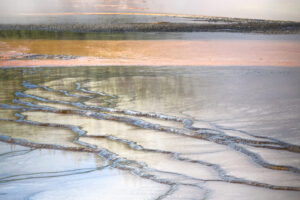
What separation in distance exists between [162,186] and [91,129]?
1645 millimetres

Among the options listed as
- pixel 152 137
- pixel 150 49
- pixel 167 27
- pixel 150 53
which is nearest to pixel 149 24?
pixel 167 27

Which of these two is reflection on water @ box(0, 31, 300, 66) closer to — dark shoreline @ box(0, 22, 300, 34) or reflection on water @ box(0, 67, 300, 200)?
dark shoreline @ box(0, 22, 300, 34)

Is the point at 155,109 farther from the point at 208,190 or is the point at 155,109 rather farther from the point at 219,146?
the point at 208,190

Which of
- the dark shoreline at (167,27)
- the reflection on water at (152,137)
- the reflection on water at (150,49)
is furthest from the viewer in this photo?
the dark shoreline at (167,27)

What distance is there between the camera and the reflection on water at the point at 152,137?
10.1 ft

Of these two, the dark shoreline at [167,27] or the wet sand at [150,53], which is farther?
the dark shoreline at [167,27]

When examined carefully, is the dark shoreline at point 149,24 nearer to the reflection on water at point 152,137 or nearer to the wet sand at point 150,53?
the wet sand at point 150,53

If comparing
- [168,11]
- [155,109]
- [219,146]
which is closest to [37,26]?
[168,11]

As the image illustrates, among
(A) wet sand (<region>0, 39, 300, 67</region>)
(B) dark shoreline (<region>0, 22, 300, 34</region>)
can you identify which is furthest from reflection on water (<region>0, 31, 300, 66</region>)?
(B) dark shoreline (<region>0, 22, 300, 34</region>)

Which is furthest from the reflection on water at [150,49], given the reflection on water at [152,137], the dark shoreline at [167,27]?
the reflection on water at [152,137]

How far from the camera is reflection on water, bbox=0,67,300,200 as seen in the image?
10.1 ft

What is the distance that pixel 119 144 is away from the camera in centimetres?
404

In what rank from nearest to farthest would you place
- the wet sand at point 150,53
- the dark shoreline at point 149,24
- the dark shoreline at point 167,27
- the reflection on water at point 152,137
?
the reflection on water at point 152,137, the wet sand at point 150,53, the dark shoreline at point 167,27, the dark shoreline at point 149,24

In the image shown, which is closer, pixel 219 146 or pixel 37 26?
pixel 219 146
